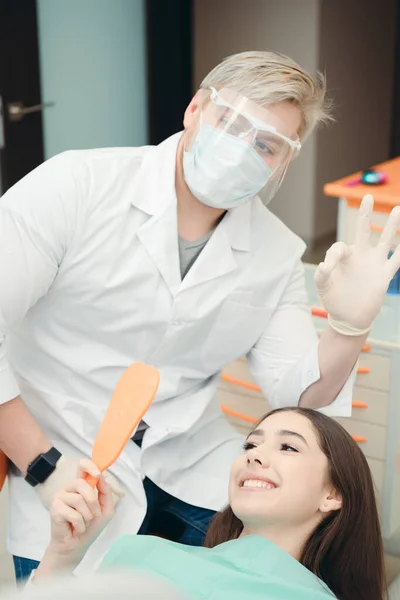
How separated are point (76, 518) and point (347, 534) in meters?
0.46

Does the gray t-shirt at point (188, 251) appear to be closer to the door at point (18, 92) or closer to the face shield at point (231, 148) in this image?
the face shield at point (231, 148)

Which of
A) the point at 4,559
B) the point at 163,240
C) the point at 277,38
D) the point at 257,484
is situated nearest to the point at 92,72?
the point at 277,38

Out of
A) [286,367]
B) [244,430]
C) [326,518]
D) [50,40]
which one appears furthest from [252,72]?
[50,40]

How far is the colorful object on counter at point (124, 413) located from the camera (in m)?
1.27

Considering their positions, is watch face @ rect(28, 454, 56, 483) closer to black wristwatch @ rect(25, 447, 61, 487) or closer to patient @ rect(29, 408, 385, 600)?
black wristwatch @ rect(25, 447, 61, 487)

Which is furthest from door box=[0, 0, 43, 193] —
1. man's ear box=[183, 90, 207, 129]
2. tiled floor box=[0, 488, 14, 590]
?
man's ear box=[183, 90, 207, 129]

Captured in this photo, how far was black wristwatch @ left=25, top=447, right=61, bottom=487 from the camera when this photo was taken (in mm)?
1491

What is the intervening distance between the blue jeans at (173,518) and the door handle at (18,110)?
7.90ft

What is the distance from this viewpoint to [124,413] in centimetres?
128

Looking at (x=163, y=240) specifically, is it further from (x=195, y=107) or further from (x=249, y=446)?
(x=249, y=446)

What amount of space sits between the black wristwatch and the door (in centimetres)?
239

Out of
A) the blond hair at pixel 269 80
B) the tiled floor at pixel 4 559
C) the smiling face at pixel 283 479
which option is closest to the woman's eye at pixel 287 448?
the smiling face at pixel 283 479

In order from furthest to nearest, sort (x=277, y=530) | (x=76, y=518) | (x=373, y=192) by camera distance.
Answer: (x=373, y=192)
(x=277, y=530)
(x=76, y=518)

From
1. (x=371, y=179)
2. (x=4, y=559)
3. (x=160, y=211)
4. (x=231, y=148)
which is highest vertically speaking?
(x=231, y=148)
